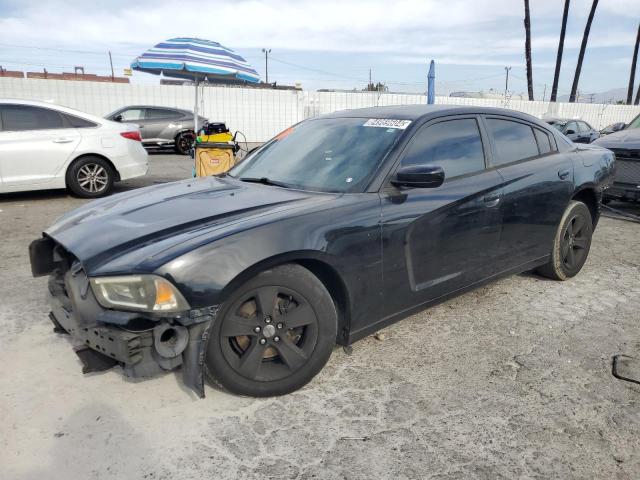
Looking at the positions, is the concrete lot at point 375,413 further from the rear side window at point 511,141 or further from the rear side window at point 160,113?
the rear side window at point 160,113

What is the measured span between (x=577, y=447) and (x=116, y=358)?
2.09 m

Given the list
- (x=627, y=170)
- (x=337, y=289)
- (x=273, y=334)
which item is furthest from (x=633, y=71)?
(x=273, y=334)

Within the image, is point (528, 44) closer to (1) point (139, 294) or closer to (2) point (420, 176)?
(2) point (420, 176)

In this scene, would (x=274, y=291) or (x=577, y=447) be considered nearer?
(x=577, y=447)

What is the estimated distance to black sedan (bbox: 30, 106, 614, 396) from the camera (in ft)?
7.42

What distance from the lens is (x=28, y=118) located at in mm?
7254

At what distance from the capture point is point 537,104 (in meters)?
26.4

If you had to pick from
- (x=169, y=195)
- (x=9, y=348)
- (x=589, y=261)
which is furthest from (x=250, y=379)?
(x=589, y=261)

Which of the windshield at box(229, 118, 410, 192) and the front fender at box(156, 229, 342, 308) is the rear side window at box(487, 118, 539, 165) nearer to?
the windshield at box(229, 118, 410, 192)

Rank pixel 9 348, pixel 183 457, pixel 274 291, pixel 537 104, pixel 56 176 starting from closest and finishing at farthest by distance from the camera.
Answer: pixel 183 457, pixel 274 291, pixel 9 348, pixel 56 176, pixel 537 104

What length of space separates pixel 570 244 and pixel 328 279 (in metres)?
2.67

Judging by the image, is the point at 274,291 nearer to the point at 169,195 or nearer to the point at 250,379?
the point at 250,379

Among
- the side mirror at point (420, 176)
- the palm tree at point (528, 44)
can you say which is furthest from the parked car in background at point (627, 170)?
the palm tree at point (528, 44)

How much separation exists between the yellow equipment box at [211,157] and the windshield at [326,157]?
→ 3485 millimetres
